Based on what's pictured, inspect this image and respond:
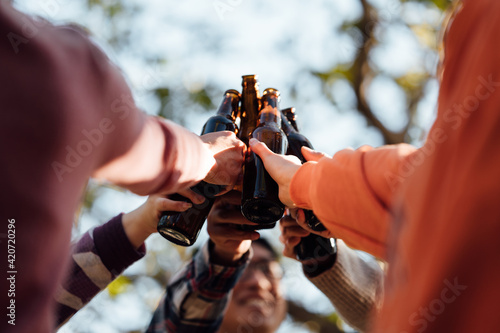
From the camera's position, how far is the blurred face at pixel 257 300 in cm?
238

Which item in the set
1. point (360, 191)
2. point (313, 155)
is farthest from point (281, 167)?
point (360, 191)

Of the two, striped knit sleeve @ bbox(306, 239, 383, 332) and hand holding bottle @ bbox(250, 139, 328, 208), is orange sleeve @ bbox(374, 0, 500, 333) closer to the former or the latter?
hand holding bottle @ bbox(250, 139, 328, 208)

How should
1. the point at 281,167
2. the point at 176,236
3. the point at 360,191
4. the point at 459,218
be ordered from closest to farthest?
the point at 459,218
the point at 360,191
the point at 281,167
the point at 176,236

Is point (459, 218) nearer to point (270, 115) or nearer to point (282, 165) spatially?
point (282, 165)

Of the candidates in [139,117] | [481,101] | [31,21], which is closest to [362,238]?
[481,101]

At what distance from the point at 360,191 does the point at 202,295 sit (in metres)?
1.08

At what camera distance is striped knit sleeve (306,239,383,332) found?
70.4 inches

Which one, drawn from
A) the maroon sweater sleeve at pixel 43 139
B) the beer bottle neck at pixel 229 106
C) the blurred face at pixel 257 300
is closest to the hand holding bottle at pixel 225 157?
the beer bottle neck at pixel 229 106

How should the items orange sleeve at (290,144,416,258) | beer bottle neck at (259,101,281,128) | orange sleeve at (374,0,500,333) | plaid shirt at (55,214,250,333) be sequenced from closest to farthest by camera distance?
1. orange sleeve at (374,0,500,333)
2. orange sleeve at (290,144,416,258)
3. beer bottle neck at (259,101,281,128)
4. plaid shirt at (55,214,250,333)

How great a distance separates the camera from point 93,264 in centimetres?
Answer: 158

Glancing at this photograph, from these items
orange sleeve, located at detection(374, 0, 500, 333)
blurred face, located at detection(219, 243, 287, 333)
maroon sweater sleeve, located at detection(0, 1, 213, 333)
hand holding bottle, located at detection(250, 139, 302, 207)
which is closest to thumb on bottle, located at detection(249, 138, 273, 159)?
hand holding bottle, located at detection(250, 139, 302, 207)

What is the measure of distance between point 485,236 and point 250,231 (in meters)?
0.99

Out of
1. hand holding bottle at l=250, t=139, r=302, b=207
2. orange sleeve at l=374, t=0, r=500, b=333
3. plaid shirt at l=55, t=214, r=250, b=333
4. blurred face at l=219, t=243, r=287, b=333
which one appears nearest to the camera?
orange sleeve at l=374, t=0, r=500, b=333

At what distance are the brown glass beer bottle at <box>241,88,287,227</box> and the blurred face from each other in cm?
117
